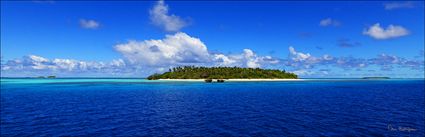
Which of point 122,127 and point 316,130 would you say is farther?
Answer: point 122,127

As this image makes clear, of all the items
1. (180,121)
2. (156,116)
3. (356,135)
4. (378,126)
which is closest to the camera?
(356,135)

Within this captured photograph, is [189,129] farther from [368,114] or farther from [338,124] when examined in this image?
[368,114]

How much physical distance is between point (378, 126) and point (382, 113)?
42.3ft

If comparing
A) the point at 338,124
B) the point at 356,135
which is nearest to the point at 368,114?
the point at 338,124

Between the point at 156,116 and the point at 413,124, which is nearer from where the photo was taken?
the point at 413,124

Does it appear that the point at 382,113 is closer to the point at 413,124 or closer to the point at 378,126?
the point at 413,124

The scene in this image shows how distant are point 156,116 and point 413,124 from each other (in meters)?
32.1

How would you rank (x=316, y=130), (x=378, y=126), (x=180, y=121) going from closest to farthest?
(x=316, y=130) → (x=378, y=126) → (x=180, y=121)

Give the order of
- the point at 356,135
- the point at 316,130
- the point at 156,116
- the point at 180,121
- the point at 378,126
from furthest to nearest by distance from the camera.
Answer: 1. the point at 156,116
2. the point at 180,121
3. the point at 378,126
4. the point at 316,130
5. the point at 356,135

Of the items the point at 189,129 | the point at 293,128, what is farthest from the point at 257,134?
the point at 189,129

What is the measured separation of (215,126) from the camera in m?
36.8

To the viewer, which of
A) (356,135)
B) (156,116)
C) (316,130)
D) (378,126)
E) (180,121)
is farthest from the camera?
(156,116)

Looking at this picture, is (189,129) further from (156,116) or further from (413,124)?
(413,124)

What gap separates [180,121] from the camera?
133 feet
